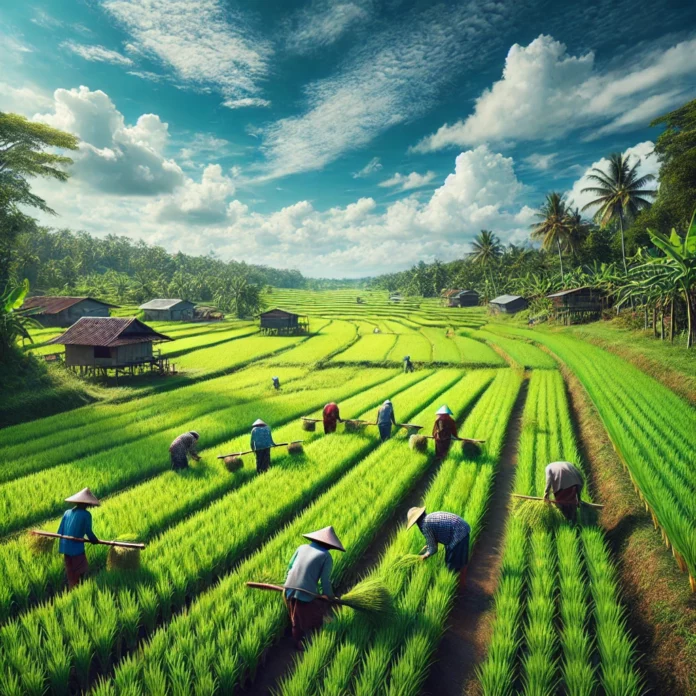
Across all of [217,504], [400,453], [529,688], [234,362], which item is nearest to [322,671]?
[529,688]

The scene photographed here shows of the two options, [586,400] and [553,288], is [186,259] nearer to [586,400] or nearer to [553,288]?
[553,288]

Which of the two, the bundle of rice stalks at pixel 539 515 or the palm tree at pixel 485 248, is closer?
the bundle of rice stalks at pixel 539 515

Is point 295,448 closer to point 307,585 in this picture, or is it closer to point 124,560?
point 124,560

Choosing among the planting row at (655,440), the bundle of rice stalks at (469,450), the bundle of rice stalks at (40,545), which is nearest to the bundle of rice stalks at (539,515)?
Answer: the planting row at (655,440)

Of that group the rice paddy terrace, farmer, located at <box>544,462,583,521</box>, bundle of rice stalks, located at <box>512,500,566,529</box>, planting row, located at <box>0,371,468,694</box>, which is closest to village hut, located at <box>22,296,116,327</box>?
the rice paddy terrace

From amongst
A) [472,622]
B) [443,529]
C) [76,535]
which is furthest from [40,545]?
[472,622]

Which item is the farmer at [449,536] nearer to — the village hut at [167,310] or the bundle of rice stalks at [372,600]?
the bundle of rice stalks at [372,600]
